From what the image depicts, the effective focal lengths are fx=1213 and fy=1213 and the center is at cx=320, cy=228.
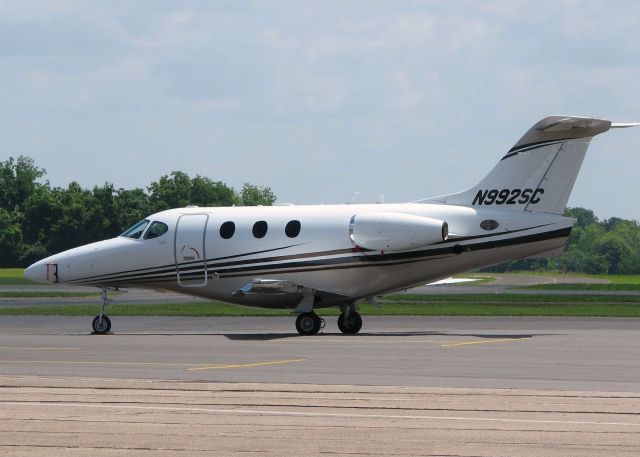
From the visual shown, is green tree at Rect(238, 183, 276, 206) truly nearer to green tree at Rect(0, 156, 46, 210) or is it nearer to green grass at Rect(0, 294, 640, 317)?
green tree at Rect(0, 156, 46, 210)

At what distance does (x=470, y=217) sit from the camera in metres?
30.7

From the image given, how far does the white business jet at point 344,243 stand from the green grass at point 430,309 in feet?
A: 34.8

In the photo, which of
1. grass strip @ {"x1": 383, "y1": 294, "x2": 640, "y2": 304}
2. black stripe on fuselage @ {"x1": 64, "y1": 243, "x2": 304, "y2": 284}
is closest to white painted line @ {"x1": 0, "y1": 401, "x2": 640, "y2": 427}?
black stripe on fuselage @ {"x1": 64, "y1": 243, "x2": 304, "y2": 284}

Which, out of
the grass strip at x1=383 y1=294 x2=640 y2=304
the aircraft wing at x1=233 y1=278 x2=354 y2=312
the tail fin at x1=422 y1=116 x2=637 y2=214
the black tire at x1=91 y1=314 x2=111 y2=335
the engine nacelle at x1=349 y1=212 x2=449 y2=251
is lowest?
the grass strip at x1=383 y1=294 x2=640 y2=304

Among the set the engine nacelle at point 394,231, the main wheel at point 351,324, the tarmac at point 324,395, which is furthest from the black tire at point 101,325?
the engine nacelle at point 394,231

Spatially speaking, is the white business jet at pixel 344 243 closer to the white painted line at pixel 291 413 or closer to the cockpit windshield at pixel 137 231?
the cockpit windshield at pixel 137 231

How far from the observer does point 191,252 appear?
109 feet

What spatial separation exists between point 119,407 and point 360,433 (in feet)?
12.0

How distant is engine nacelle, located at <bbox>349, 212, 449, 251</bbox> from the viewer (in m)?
30.3

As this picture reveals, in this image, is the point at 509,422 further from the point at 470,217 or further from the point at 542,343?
the point at 470,217

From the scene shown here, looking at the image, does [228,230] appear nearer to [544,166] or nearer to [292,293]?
[292,293]

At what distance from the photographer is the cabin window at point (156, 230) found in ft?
111

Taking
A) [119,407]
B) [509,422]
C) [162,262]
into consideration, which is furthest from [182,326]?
[509,422]

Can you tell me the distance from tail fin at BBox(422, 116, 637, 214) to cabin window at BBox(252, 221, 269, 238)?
5.72 meters
